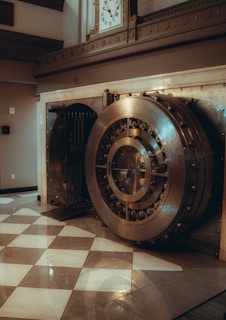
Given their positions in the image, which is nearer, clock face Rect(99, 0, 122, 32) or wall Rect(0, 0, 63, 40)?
clock face Rect(99, 0, 122, 32)

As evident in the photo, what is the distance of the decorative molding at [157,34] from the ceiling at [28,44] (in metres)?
0.56

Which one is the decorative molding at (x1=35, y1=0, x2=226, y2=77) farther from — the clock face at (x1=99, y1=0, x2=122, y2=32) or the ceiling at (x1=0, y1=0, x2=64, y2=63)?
the ceiling at (x1=0, y1=0, x2=64, y2=63)

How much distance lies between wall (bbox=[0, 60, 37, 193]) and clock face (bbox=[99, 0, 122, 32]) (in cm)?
232

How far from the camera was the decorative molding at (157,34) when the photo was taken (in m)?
2.92

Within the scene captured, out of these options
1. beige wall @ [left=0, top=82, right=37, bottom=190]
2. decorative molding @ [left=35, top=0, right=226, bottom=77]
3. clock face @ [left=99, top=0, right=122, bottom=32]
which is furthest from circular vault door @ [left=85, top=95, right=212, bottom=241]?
beige wall @ [left=0, top=82, right=37, bottom=190]

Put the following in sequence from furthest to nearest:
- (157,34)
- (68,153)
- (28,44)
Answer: (28,44)
(68,153)
(157,34)

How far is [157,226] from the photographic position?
304 cm

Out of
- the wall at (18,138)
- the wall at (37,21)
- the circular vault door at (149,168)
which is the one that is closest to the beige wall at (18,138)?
the wall at (18,138)

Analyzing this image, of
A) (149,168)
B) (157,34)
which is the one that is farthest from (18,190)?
(157,34)

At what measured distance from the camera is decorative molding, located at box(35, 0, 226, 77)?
2924 millimetres

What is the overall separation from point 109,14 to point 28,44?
1.63m

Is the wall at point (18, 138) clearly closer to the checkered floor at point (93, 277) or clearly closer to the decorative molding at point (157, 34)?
the decorative molding at point (157, 34)

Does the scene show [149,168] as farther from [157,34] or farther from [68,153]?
[68,153]

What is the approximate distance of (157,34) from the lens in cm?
339
